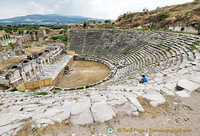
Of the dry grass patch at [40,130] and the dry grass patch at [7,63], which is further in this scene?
the dry grass patch at [7,63]

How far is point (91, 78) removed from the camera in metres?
12.5

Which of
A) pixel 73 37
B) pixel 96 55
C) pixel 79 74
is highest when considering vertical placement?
pixel 73 37

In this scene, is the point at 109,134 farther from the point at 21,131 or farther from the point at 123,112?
the point at 21,131

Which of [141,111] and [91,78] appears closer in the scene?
[141,111]

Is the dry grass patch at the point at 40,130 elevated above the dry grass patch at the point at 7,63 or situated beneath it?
elevated above

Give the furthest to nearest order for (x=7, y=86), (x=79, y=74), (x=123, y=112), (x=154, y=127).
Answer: (x=79, y=74) → (x=7, y=86) → (x=123, y=112) → (x=154, y=127)

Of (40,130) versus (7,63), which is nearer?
(40,130)

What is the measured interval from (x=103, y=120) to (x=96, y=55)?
55.0 ft

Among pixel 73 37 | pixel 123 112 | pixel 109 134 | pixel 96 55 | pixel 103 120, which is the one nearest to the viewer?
pixel 109 134

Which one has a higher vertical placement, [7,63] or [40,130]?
[40,130]

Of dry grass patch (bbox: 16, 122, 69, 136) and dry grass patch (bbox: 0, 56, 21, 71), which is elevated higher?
dry grass patch (bbox: 16, 122, 69, 136)

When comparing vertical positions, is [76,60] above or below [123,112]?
below

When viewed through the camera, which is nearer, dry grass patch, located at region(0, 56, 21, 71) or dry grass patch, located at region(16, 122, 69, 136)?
dry grass patch, located at region(16, 122, 69, 136)

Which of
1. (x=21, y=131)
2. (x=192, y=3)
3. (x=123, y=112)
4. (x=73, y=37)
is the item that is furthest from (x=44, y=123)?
(x=192, y=3)
